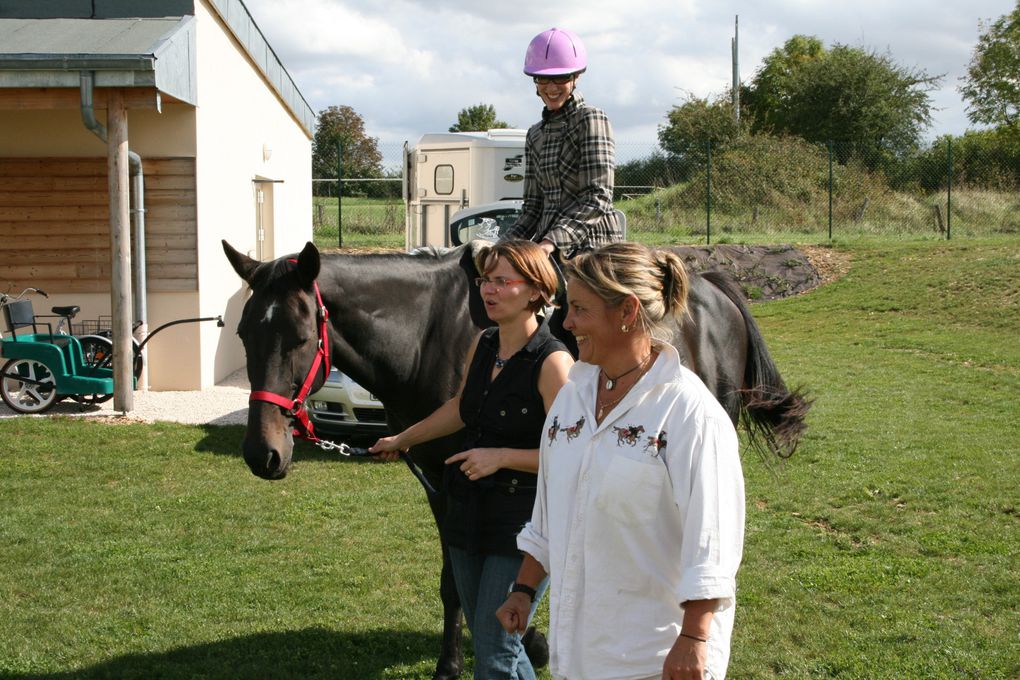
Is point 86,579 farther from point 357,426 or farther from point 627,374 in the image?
point 627,374

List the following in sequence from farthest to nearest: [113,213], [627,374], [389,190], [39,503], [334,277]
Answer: [389,190]
[113,213]
[39,503]
[334,277]
[627,374]

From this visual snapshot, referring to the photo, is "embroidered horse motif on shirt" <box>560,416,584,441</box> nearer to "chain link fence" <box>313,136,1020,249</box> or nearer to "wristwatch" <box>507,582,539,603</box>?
"wristwatch" <box>507,582,539,603</box>

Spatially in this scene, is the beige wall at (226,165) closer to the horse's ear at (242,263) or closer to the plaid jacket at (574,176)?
the plaid jacket at (574,176)

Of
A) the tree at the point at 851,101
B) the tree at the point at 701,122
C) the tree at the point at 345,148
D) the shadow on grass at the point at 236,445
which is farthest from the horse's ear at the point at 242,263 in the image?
the tree at the point at 851,101

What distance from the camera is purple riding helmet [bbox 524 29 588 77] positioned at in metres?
4.53

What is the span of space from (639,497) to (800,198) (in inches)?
919

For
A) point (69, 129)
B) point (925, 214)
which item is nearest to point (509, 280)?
point (69, 129)

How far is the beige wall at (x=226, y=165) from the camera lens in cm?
1220

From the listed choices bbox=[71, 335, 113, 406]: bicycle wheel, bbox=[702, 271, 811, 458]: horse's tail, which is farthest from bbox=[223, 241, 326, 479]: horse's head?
bbox=[71, 335, 113, 406]: bicycle wheel

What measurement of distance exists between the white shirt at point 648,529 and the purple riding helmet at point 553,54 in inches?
91.0

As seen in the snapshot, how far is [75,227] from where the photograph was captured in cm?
1215

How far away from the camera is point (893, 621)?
16.8ft

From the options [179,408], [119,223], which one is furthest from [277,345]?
[179,408]

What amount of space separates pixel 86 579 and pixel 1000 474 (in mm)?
6553
